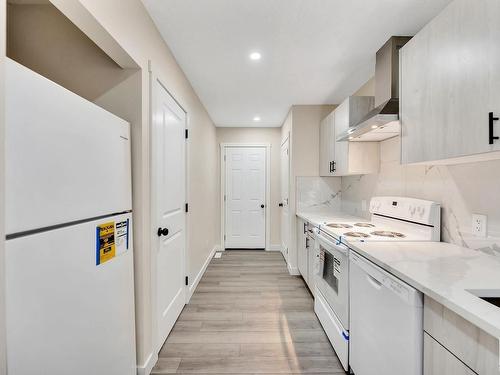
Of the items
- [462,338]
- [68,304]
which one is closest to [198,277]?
[68,304]

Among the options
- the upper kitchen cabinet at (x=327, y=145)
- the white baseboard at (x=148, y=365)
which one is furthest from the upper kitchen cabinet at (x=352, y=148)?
the white baseboard at (x=148, y=365)

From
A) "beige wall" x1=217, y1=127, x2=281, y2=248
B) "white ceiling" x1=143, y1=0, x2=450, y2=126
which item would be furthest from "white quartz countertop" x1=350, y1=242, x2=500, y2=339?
"beige wall" x1=217, y1=127, x2=281, y2=248

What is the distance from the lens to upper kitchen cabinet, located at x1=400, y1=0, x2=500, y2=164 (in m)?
0.98

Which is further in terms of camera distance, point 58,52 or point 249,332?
point 249,332

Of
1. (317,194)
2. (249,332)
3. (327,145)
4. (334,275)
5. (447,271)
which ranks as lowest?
(249,332)

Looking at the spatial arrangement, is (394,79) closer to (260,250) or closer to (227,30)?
(227,30)

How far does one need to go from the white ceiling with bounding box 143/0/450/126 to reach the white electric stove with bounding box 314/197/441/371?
51.7 inches

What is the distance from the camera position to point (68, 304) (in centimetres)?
95

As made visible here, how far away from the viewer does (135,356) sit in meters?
1.53

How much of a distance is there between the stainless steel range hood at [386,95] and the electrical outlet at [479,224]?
2.40 feet

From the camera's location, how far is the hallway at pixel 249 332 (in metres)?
1.76

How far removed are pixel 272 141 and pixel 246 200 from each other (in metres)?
1.28

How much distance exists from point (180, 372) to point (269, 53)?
8.50 ft

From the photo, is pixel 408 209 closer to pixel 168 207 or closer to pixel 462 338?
pixel 462 338
